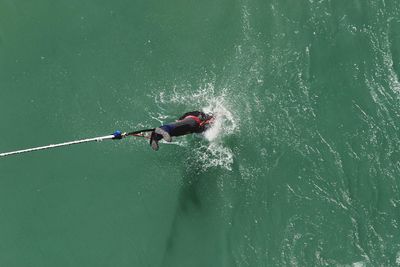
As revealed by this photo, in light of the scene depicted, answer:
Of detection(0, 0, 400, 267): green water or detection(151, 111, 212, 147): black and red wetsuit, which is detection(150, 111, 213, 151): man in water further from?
detection(0, 0, 400, 267): green water

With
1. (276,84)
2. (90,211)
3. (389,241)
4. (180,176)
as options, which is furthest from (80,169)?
(389,241)

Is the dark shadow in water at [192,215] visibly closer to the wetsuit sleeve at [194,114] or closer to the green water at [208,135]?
the green water at [208,135]

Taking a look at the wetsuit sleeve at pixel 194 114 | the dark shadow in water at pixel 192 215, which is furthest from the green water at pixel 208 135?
the wetsuit sleeve at pixel 194 114

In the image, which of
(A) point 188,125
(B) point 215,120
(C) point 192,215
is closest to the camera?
(A) point 188,125

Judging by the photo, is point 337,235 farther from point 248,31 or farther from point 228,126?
point 248,31

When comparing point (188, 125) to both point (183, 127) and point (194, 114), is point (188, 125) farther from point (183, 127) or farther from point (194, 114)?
point (194, 114)

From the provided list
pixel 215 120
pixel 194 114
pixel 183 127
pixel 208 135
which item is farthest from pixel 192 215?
pixel 183 127
